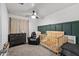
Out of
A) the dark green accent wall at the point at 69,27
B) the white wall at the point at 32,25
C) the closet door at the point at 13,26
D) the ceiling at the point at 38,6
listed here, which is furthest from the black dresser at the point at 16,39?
the dark green accent wall at the point at 69,27

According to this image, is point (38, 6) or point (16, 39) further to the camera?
point (16, 39)

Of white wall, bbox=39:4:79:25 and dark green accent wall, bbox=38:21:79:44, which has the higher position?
white wall, bbox=39:4:79:25

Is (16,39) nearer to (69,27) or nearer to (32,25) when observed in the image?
(32,25)

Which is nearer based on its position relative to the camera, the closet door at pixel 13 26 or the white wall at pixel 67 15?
the white wall at pixel 67 15

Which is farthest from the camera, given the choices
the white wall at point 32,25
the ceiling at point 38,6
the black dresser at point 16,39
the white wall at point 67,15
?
the white wall at point 32,25

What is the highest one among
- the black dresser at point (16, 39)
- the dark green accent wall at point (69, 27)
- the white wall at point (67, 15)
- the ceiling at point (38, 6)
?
the ceiling at point (38, 6)

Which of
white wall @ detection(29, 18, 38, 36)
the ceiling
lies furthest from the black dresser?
the ceiling

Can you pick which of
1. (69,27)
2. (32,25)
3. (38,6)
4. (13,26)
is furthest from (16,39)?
(69,27)

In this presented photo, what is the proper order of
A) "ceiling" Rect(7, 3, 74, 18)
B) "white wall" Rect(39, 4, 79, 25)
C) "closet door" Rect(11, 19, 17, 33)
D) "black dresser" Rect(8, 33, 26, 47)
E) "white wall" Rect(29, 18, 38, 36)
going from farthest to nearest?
"white wall" Rect(29, 18, 38, 36), "closet door" Rect(11, 19, 17, 33), "black dresser" Rect(8, 33, 26, 47), "ceiling" Rect(7, 3, 74, 18), "white wall" Rect(39, 4, 79, 25)

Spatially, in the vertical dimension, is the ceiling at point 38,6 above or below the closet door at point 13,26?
above

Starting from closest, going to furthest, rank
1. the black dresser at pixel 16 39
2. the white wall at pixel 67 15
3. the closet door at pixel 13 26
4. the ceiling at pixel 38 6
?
the white wall at pixel 67 15, the ceiling at pixel 38 6, the black dresser at pixel 16 39, the closet door at pixel 13 26

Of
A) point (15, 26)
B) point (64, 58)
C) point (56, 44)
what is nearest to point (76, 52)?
point (56, 44)

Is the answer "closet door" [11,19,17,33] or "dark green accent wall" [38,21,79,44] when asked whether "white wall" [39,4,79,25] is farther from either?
"closet door" [11,19,17,33]

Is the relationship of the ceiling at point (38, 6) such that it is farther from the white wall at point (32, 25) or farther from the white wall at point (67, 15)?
the white wall at point (32, 25)
